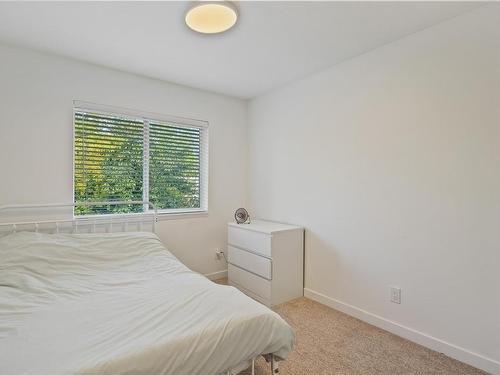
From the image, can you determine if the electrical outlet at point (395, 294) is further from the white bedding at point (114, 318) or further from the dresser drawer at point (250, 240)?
the white bedding at point (114, 318)

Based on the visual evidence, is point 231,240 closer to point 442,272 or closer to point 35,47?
point 442,272

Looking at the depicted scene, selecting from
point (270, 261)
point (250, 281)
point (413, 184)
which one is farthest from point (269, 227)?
point (413, 184)

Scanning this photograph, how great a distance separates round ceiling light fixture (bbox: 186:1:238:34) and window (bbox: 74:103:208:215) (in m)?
1.37

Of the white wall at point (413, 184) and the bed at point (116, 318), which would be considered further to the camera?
the white wall at point (413, 184)

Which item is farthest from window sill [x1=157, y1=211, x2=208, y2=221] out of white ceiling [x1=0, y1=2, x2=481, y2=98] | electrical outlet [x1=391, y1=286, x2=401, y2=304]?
electrical outlet [x1=391, y1=286, x2=401, y2=304]

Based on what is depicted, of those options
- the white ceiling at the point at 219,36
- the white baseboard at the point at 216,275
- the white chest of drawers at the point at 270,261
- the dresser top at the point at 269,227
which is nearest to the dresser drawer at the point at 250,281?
the white chest of drawers at the point at 270,261

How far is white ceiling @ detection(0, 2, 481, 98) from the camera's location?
1751 millimetres

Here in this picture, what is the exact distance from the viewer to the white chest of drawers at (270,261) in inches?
104

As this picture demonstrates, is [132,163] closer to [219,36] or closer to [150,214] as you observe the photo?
[150,214]

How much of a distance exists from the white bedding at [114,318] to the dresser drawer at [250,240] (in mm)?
918

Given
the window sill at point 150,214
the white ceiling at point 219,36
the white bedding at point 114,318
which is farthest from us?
the window sill at point 150,214

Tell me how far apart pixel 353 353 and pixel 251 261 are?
4.14ft

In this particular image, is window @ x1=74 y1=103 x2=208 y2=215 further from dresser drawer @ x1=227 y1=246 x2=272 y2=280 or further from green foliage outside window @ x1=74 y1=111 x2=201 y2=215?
dresser drawer @ x1=227 y1=246 x2=272 y2=280

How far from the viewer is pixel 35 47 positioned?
2246 millimetres
